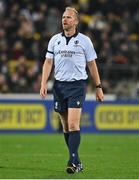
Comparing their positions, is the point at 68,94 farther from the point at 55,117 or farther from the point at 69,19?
the point at 55,117

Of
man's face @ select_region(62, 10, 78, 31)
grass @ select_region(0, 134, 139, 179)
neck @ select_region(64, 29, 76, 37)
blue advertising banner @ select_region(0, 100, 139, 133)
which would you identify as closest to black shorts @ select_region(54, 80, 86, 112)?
neck @ select_region(64, 29, 76, 37)

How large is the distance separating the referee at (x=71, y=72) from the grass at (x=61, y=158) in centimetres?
64

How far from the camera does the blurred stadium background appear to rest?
2211 centimetres

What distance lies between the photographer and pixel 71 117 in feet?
38.5

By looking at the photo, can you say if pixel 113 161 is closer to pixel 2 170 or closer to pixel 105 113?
pixel 2 170

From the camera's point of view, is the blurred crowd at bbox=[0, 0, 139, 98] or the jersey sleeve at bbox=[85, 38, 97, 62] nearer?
the jersey sleeve at bbox=[85, 38, 97, 62]

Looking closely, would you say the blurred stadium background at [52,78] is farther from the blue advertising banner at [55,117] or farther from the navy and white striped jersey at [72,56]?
the navy and white striped jersey at [72,56]

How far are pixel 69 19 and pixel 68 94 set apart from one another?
1.18 metres

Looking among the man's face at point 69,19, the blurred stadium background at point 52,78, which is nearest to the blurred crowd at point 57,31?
the blurred stadium background at point 52,78

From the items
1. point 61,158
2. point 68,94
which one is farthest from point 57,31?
point 68,94

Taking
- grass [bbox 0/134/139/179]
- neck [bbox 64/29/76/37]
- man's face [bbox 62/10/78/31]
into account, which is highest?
man's face [bbox 62/10/78/31]

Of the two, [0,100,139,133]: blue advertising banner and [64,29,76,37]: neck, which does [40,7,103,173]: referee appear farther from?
[0,100,139,133]: blue advertising banner

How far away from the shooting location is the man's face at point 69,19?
38.6 feet

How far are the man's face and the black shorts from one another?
0.88m
